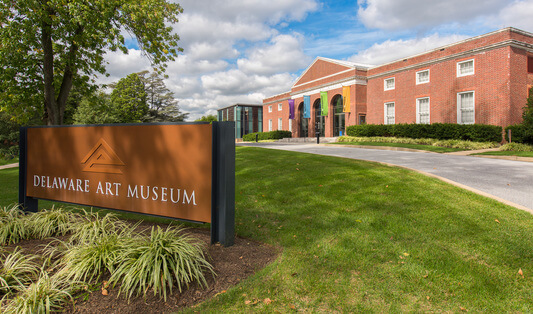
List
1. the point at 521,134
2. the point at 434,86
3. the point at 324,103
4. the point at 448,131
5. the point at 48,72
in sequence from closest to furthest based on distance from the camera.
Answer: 1. the point at 48,72
2. the point at 521,134
3. the point at 448,131
4. the point at 434,86
5. the point at 324,103

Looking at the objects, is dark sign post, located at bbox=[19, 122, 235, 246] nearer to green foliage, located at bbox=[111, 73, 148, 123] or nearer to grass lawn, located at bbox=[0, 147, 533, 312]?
grass lawn, located at bbox=[0, 147, 533, 312]

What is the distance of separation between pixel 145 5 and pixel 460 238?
1016cm

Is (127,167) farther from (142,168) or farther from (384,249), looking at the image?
(384,249)

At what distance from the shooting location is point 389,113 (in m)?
28.4

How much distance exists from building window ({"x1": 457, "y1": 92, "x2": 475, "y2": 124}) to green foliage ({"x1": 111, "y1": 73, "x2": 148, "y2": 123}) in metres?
37.1

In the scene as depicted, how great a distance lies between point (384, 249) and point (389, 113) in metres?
27.1

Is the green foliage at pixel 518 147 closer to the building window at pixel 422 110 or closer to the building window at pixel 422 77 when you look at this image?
the building window at pixel 422 110

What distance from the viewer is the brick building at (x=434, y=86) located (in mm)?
19578

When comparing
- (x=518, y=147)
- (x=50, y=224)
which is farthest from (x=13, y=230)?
(x=518, y=147)

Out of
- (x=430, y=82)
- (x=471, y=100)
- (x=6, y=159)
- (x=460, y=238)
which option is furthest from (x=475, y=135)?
(x=6, y=159)

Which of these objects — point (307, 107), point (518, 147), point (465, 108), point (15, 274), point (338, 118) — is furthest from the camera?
point (307, 107)

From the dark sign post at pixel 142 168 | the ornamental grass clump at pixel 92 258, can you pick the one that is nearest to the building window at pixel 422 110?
the dark sign post at pixel 142 168

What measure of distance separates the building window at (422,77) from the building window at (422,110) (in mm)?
1475

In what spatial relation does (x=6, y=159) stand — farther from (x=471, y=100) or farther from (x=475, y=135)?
(x=471, y=100)
